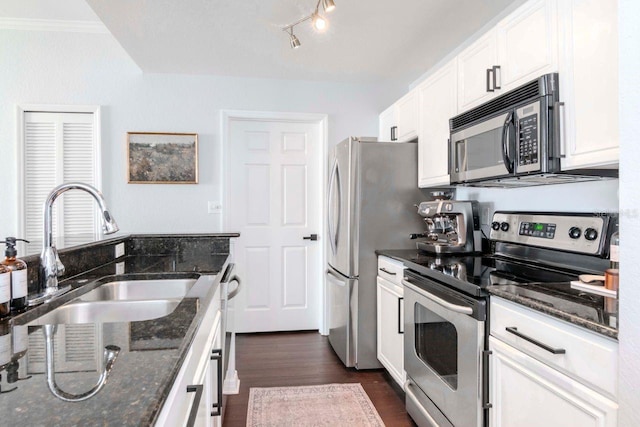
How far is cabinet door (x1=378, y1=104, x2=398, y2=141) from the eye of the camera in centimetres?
298

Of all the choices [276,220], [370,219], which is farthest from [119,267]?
[276,220]

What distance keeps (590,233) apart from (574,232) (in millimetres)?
82

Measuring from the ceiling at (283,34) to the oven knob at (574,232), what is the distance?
4.55 feet

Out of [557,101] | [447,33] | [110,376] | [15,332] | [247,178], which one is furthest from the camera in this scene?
[247,178]

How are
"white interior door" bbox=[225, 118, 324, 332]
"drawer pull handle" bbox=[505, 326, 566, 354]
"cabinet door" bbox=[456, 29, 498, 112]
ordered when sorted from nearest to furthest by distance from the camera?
"drawer pull handle" bbox=[505, 326, 566, 354]
"cabinet door" bbox=[456, 29, 498, 112]
"white interior door" bbox=[225, 118, 324, 332]

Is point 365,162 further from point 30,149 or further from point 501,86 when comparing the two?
point 30,149

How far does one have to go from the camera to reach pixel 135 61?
2955 millimetres

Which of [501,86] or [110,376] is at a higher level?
[501,86]

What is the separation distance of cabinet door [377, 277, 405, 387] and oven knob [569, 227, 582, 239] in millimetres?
938

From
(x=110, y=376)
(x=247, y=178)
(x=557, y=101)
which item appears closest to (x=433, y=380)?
(x=557, y=101)

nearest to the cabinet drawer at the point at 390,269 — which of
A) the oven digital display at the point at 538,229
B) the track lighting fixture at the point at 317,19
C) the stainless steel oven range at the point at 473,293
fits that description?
the stainless steel oven range at the point at 473,293

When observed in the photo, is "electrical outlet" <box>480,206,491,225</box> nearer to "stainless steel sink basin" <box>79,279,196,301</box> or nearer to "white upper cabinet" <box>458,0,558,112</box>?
"white upper cabinet" <box>458,0,558,112</box>

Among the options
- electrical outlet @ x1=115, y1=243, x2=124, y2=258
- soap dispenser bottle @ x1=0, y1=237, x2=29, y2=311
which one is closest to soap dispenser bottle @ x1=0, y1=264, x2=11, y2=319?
soap dispenser bottle @ x1=0, y1=237, x2=29, y2=311

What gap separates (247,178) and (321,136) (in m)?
0.80
